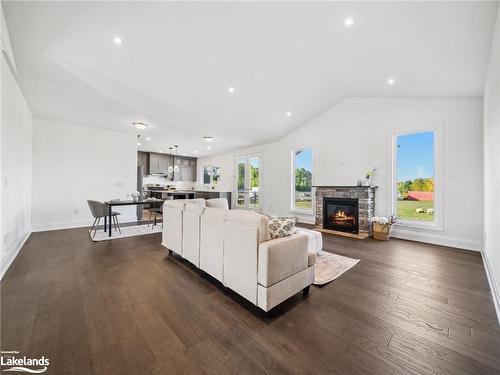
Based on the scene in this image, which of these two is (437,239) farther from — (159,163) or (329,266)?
(159,163)

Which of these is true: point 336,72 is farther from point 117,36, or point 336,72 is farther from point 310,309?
point 310,309

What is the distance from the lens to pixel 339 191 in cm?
529

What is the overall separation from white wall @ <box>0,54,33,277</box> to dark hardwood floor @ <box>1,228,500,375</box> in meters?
0.55

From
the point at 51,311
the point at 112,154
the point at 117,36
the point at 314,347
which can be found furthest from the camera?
the point at 112,154

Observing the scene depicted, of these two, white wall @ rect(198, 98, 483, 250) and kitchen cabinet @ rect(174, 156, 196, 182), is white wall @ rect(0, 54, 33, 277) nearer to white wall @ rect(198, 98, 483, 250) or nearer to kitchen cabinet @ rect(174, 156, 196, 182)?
white wall @ rect(198, 98, 483, 250)

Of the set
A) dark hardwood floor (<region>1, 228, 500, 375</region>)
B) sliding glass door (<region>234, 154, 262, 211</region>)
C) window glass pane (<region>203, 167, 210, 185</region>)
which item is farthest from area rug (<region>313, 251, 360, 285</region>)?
window glass pane (<region>203, 167, 210, 185</region>)

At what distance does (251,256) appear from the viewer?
1.90m

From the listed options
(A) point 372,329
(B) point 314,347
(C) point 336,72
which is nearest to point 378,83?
(C) point 336,72

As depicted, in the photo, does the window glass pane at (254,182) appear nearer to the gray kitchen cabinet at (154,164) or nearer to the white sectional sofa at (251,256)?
the gray kitchen cabinet at (154,164)

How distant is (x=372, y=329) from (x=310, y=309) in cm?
Result: 52

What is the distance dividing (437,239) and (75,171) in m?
8.81

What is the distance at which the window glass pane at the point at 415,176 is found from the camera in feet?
14.5

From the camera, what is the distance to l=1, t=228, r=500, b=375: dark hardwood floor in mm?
1364

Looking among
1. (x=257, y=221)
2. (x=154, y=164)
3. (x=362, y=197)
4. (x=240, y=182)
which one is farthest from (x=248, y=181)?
(x=257, y=221)
